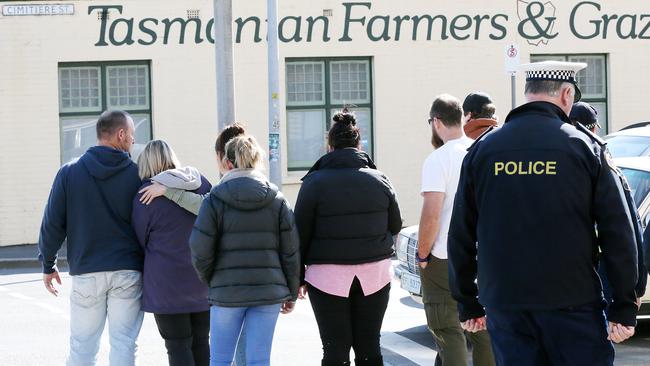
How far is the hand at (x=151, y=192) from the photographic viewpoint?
688 cm

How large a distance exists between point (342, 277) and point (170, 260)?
3.53ft

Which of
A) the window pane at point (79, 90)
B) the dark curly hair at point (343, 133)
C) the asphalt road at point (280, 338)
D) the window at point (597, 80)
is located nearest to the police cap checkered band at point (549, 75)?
the dark curly hair at point (343, 133)

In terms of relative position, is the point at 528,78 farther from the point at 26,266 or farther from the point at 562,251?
the point at 26,266

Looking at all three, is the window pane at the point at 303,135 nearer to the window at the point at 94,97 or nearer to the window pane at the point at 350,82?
the window pane at the point at 350,82

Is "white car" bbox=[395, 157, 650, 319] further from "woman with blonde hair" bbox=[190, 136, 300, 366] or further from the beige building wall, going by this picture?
the beige building wall

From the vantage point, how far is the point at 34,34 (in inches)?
758

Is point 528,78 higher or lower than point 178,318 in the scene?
higher

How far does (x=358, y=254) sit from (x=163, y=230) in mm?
1223

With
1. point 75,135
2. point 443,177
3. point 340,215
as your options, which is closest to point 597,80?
point 75,135

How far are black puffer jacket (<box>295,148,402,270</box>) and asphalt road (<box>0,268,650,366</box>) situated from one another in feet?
8.38

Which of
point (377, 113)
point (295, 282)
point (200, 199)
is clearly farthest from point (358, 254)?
point (377, 113)

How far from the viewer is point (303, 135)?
2028 cm

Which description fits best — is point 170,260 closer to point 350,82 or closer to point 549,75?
point 549,75

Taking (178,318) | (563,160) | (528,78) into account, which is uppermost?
(528,78)
